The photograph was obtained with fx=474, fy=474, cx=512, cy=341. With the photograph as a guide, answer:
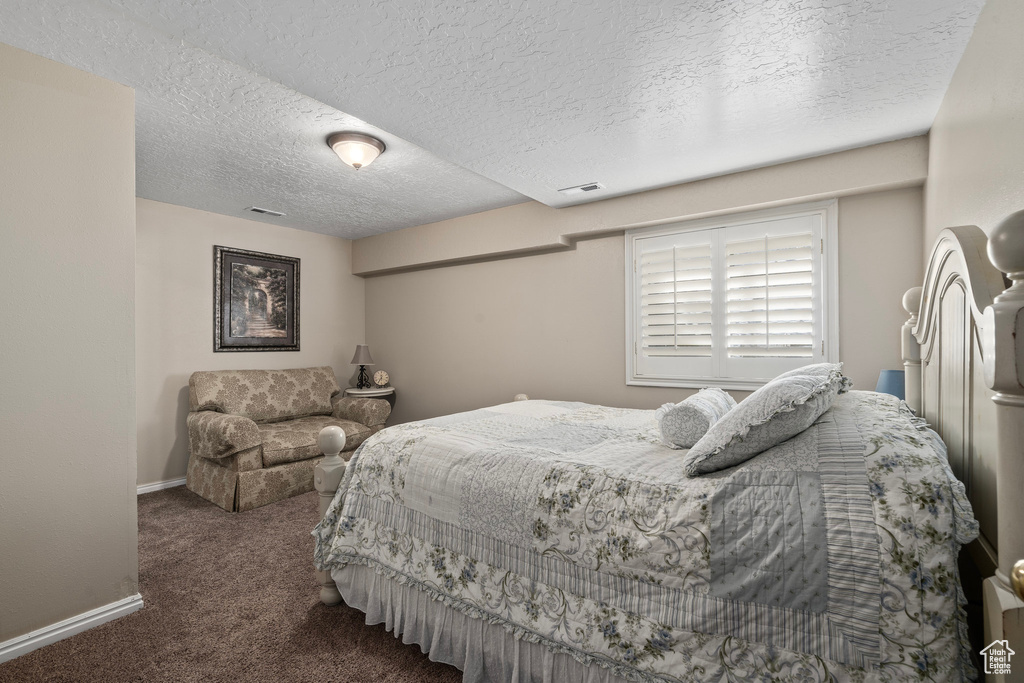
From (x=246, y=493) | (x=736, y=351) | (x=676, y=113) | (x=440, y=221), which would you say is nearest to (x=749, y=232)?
(x=736, y=351)

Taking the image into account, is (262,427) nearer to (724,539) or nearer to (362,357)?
(362,357)

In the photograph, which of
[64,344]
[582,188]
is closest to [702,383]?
[582,188]

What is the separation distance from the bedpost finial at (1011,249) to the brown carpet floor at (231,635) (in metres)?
1.84

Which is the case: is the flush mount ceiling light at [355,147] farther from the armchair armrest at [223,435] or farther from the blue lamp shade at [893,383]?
the blue lamp shade at [893,383]

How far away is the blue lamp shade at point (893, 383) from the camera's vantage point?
8.13 ft

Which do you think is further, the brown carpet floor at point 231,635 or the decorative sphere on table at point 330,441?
the decorative sphere on table at point 330,441

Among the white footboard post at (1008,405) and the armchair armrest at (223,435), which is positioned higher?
the white footboard post at (1008,405)

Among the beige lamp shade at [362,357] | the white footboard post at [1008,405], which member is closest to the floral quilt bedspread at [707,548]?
the white footboard post at [1008,405]

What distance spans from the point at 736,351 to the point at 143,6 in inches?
137

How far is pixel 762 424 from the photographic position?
129 cm

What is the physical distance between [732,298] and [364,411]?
3.30 metres

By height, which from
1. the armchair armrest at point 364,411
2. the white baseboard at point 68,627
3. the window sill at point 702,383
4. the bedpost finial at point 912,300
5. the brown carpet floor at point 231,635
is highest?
the bedpost finial at point 912,300

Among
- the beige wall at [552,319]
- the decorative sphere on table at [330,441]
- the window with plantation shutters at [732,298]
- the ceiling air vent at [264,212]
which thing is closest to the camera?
the decorative sphere on table at [330,441]

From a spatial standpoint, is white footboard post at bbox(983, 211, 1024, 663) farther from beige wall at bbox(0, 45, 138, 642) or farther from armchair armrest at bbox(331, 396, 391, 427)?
armchair armrest at bbox(331, 396, 391, 427)
